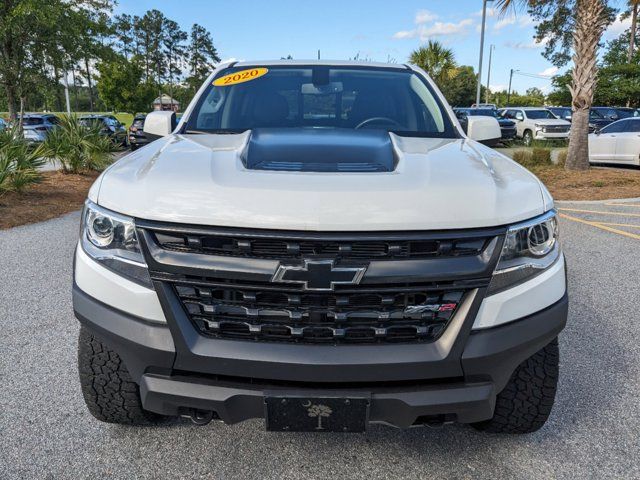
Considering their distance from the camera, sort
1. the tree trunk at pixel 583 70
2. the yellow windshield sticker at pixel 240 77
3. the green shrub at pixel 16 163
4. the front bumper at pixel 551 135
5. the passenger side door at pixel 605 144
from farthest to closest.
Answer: the front bumper at pixel 551 135 → the passenger side door at pixel 605 144 → the tree trunk at pixel 583 70 → the green shrub at pixel 16 163 → the yellow windshield sticker at pixel 240 77

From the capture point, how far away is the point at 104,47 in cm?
1880

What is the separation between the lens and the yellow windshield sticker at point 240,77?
3.52 metres

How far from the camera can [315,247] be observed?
1.84 meters

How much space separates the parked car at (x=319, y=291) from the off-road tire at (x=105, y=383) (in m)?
0.22

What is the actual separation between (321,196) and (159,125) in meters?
1.86

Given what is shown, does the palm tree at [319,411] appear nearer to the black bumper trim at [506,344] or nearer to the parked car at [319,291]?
the parked car at [319,291]

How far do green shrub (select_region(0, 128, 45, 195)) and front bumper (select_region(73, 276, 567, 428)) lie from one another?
757 centimetres

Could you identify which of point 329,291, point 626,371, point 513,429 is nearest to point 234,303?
point 329,291

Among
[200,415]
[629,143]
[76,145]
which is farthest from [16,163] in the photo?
[629,143]

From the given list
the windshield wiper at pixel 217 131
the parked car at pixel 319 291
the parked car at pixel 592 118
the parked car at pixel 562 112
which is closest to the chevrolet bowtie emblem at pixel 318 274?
the parked car at pixel 319 291

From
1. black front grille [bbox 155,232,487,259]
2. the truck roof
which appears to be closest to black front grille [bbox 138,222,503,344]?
black front grille [bbox 155,232,487,259]

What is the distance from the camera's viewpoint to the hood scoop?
7.14 feet

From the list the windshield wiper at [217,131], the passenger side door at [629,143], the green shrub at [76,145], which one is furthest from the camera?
the passenger side door at [629,143]

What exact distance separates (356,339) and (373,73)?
7.57 ft
